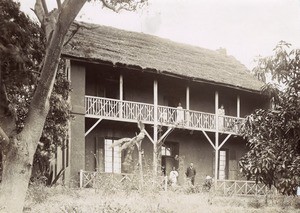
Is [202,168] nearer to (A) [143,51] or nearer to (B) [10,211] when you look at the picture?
(A) [143,51]

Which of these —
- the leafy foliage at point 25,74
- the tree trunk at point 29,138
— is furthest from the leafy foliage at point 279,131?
the leafy foliage at point 25,74

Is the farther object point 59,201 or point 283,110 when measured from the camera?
point 59,201

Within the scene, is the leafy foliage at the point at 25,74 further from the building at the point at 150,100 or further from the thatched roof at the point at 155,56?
Result: the thatched roof at the point at 155,56

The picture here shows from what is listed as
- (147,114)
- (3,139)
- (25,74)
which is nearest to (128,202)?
(3,139)

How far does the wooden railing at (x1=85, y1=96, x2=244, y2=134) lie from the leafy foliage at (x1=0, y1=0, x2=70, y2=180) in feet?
10.5

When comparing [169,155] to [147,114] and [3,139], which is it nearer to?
[147,114]

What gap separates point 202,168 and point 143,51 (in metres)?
7.02

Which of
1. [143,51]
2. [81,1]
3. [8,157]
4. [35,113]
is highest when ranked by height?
[143,51]

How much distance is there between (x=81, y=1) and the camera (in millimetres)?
10234

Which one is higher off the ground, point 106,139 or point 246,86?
point 246,86

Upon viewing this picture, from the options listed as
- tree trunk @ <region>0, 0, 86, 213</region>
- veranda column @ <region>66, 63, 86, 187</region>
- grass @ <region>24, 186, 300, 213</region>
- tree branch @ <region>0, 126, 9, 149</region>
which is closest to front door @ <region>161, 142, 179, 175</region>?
veranda column @ <region>66, 63, 86, 187</region>

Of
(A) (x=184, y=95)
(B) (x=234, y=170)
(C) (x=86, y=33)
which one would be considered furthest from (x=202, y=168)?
(C) (x=86, y=33)

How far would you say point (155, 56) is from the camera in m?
22.7

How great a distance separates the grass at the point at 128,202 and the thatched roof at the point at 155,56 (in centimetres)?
668
